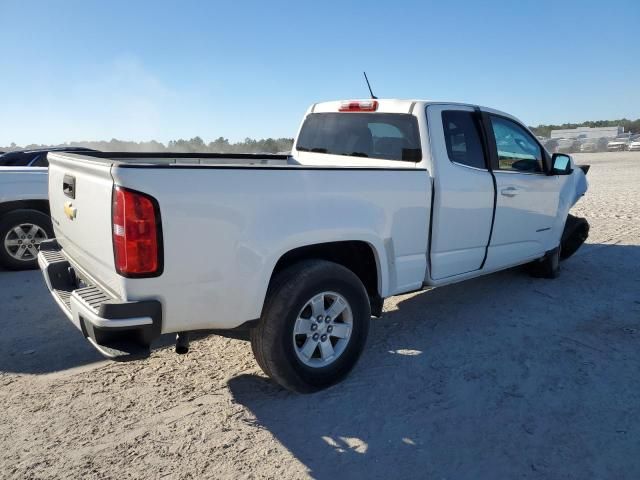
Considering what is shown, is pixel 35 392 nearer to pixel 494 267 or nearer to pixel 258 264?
pixel 258 264

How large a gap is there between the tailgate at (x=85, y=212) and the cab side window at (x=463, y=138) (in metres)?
2.62

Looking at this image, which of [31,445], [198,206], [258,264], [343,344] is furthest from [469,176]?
[31,445]

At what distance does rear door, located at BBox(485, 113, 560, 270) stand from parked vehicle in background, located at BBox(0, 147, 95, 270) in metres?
4.68

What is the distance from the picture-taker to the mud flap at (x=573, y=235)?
6.29m

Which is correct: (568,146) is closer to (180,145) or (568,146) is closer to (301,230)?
(180,145)

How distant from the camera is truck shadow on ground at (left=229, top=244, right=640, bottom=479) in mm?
2611

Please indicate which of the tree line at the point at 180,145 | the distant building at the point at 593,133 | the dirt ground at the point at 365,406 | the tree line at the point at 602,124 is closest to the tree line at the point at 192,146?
the tree line at the point at 180,145

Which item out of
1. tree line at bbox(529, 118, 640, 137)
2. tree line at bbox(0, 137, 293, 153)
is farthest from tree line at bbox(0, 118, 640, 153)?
tree line at bbox(529, 118, 640, 137)

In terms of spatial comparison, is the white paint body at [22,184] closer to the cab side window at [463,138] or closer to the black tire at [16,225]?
the black tire at [16,225]

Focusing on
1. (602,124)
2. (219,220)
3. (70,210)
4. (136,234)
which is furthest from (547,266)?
(602,124)

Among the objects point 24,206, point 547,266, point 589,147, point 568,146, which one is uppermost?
point 568,146

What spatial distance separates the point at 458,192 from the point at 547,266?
2547 millimetres

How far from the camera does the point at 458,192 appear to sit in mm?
3934

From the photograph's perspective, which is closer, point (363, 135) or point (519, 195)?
point (363, 135)
